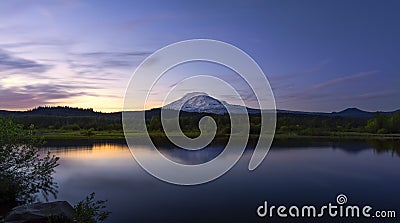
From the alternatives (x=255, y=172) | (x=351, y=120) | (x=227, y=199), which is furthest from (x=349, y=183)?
(x=351, y=120)

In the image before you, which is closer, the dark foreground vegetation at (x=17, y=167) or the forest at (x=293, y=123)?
the dark foreground vegetation at (x=17, y=167)

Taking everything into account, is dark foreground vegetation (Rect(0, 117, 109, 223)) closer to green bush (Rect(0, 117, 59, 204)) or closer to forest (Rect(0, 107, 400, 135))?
green bush (Rect(0, 117, 59, 204))

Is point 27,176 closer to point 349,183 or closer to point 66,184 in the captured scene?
point 66,184

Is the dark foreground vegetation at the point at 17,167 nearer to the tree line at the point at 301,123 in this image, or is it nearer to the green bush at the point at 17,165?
the green bush at the point at 17,165

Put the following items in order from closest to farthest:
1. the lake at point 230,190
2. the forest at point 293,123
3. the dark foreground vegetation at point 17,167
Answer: the dark foreground vegetation at point 17,167 < the lake at point 230,190 < the forest at point 293,123

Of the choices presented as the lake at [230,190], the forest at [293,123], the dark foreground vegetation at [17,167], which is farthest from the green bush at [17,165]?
the forest at [293,123]

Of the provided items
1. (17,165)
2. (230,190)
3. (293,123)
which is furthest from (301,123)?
(17,165)

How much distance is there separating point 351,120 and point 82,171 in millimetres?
57251

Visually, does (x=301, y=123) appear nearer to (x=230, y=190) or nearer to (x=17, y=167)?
(x=230, y=190)

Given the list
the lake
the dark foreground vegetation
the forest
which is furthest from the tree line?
the dark foreground vegetation

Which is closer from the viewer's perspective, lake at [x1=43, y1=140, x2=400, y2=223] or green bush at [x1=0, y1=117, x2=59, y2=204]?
green bush at [x1=0, y1=117, x2=59, y2=204]

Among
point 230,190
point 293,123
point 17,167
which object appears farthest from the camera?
point 293,123

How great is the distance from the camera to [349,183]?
685 inches

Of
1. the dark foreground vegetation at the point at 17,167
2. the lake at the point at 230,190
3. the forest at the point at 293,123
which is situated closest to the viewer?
the dark foreground vegetation at the point at 17,167
